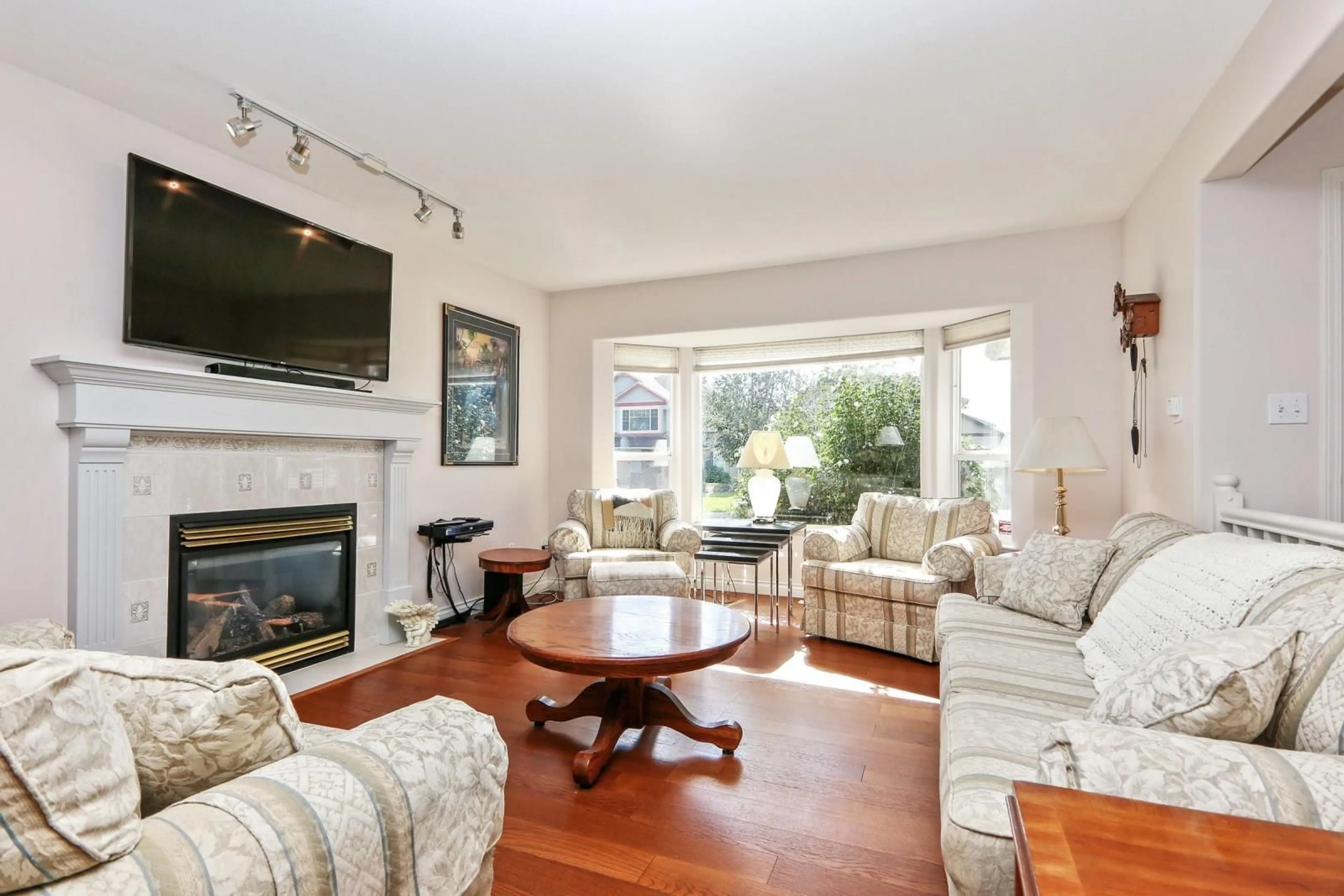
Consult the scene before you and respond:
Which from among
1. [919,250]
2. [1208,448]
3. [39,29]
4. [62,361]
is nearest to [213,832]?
[62,361]

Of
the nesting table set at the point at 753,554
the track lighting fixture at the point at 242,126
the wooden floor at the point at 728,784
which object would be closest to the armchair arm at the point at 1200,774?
the wooden floor at the point at 728,784

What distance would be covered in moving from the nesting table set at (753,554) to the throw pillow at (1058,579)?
1434mm

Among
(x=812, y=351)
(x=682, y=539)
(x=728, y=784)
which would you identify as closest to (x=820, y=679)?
(x=728, y=784)

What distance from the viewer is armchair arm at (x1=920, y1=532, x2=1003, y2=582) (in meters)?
3.33

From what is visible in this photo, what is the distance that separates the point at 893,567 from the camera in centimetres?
366

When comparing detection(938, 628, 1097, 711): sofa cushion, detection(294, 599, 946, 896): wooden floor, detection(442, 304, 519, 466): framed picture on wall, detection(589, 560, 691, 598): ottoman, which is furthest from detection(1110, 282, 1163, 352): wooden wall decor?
detection(442, 304, 519, 466): framed picture on wall

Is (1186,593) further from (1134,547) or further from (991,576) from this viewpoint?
(991,576)

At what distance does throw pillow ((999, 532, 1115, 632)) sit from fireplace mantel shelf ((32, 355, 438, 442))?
3.13m

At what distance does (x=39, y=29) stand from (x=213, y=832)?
2593 millimetres

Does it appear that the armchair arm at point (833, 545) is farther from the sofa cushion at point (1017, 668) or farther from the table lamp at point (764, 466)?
the sofa cushion at point (1017, 668)

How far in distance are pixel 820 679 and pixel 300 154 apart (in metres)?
3.19

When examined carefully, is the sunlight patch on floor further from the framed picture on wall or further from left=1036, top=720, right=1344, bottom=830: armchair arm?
the framed picture on wall

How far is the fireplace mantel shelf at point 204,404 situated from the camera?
A: 231 cm

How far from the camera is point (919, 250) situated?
4.06m
